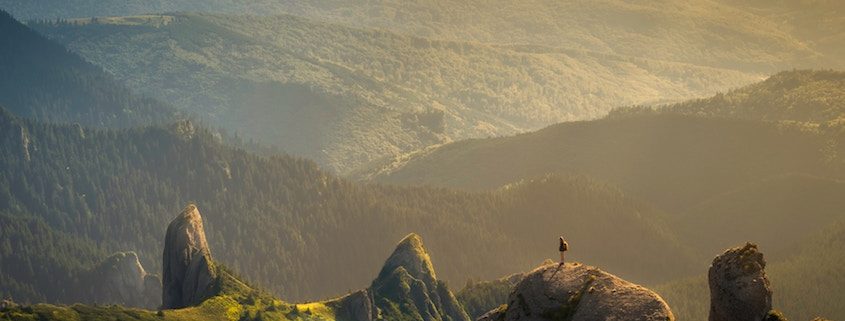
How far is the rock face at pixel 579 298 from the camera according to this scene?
2879 inches

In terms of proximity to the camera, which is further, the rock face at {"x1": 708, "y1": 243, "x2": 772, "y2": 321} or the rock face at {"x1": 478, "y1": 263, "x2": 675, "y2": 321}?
the rock face at {"x1": 708, "y1": 243, "x2": 772, "y2": 321}

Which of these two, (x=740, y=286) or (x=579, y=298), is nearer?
(x=740, y=286)

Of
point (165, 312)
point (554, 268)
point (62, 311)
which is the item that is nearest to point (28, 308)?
point (62, 311)

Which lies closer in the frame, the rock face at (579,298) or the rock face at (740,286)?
the rock face at (579,298)

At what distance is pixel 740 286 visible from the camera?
75812 millimetres

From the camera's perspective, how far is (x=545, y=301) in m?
78.9

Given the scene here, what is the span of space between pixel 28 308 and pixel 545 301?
12314 centimetres

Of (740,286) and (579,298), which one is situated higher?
(740,286)

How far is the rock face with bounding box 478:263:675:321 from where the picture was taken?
73125mm

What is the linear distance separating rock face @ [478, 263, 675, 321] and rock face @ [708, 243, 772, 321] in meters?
4.55

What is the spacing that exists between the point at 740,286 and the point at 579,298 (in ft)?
32.5

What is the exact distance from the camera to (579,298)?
7712 centimetres

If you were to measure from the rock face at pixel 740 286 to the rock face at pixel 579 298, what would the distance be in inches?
179

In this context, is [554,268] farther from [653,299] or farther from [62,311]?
[62,311]
